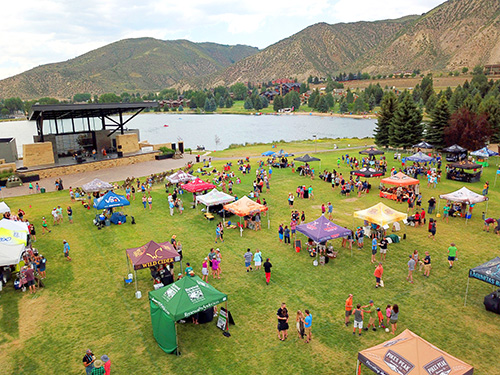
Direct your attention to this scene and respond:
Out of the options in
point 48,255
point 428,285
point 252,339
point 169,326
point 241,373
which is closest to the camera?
point 241,373

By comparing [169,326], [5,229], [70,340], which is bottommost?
[70,340]

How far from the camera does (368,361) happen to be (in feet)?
30.1

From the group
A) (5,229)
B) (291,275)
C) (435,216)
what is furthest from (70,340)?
(435,216)

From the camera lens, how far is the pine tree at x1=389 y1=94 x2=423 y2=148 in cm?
4959

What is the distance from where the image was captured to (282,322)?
1191 cm

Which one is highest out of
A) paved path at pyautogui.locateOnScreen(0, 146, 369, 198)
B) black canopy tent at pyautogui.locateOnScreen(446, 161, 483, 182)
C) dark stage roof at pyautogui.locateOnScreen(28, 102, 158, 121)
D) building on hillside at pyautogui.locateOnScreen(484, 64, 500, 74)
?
building on hillside at pyautogui.locateOnScreen(484, 64, 500, 74)

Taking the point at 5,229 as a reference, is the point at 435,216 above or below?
below

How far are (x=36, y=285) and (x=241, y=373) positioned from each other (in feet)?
35.9

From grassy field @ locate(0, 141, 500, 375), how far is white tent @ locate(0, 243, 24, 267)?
1.39 meters

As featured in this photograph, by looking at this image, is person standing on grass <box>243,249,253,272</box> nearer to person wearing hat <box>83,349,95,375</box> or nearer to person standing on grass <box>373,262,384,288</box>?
person standing on grass <box>373,262,384,288</box>

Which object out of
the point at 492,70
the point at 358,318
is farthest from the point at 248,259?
the point at 492,70

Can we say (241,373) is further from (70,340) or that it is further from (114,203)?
(114,203)

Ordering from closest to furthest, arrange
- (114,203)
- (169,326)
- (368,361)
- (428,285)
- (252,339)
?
(368,361)
(169,326)
(252,339)
(428,285)
(114,203)

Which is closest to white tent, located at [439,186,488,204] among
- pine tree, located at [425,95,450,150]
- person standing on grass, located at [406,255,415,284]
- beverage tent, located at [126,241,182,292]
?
person standing on grass, located at [406,255,415,284]
